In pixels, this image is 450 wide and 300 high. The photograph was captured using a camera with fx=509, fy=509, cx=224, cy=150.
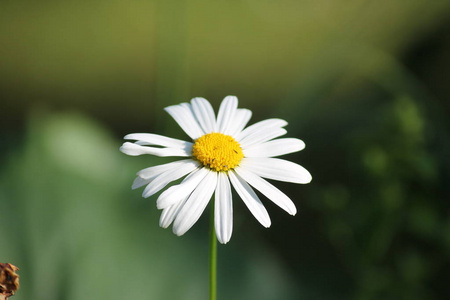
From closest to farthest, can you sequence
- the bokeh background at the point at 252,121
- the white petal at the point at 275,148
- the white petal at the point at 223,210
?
the white petal at the point at 223,210
the white petal at the point at 275,148
the bokeh background at the point at 252,121

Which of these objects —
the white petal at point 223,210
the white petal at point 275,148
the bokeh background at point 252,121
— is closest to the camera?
the white petal at point 223,210

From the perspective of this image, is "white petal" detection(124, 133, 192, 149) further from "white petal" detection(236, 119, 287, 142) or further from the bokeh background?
the bokeh background

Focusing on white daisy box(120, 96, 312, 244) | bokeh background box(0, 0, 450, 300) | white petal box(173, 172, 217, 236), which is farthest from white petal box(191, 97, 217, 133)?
bokeh background box(0, 0, 450, 300)

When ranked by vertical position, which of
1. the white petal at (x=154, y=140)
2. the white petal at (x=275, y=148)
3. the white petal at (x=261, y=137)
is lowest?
the white petal at (x=154, y=140)

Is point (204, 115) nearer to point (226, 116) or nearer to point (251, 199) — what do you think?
point (226, 116)

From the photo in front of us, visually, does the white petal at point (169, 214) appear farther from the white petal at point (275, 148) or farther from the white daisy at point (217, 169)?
the white petal at point (275, 148)

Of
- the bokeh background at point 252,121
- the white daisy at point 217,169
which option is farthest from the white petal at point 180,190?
the bokeh background at point 252,121

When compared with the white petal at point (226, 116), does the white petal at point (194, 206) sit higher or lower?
lower

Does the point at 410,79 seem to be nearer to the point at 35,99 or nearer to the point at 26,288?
the point at 26,288
